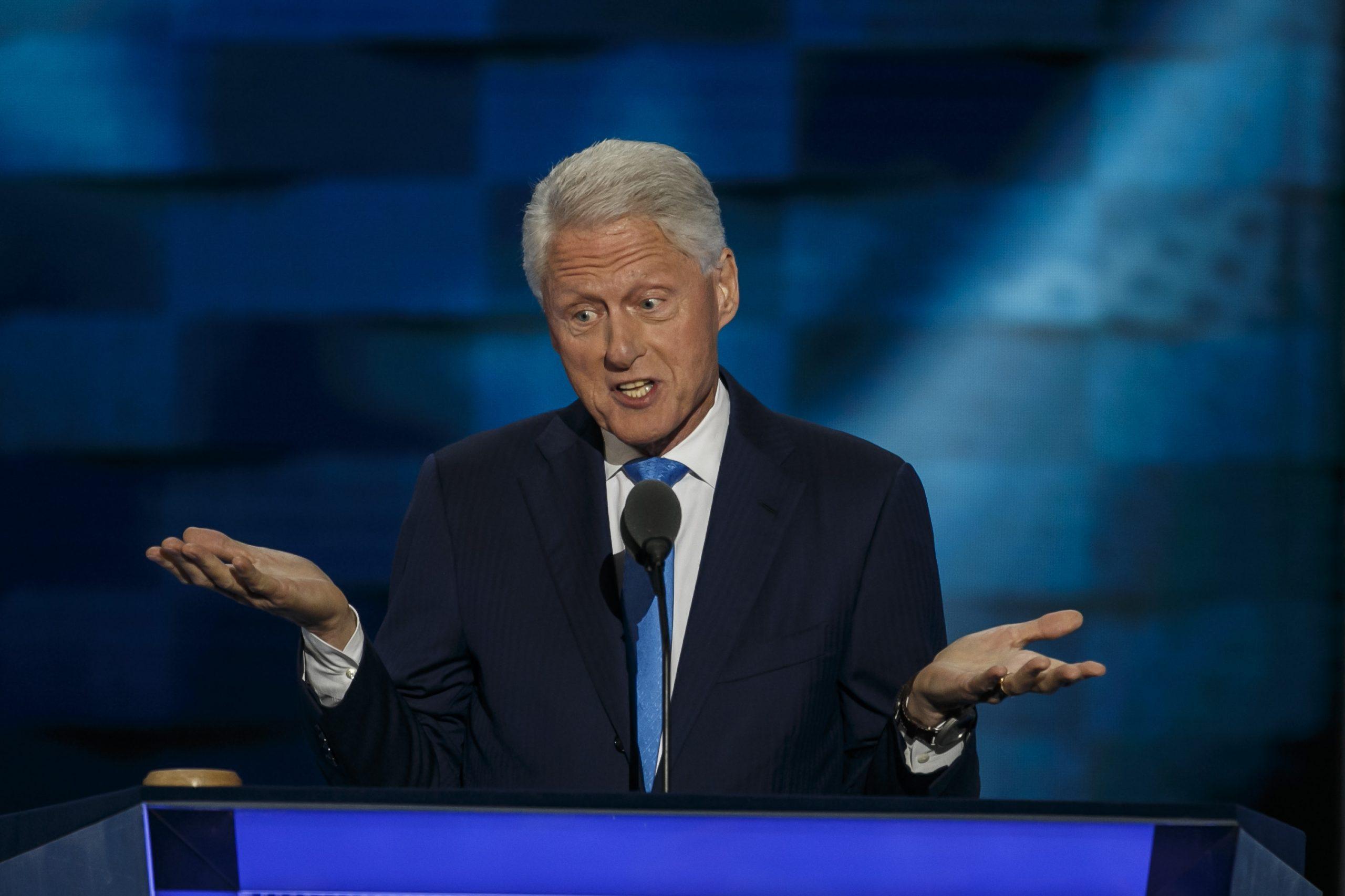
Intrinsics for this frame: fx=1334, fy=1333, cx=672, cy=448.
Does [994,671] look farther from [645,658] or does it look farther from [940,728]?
[645,658]

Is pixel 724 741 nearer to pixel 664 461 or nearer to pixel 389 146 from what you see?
pixel 664 461

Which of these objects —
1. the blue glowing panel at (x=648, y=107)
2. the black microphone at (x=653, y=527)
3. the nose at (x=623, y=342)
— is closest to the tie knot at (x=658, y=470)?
→ the nose at (x=623, y=342)

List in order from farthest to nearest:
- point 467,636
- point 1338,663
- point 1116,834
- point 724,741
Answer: point 1338,663
point 467,636
point 724,741
point 1116,834

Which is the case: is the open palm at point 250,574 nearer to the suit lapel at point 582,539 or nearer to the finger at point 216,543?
the finger at point 216,543

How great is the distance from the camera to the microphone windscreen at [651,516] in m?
1.24

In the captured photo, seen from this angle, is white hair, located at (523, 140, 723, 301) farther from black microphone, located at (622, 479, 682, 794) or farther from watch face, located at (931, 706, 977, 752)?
watch face, located at (931, 706, 977, 752)

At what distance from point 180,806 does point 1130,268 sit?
8.58ft

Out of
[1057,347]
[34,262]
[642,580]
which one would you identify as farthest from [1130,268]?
[34,262]

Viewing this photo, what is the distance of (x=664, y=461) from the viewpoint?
169 cm

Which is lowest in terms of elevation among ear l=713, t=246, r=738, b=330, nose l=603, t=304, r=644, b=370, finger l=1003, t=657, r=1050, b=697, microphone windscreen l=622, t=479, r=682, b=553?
finger l=1003, t=657, r=1050, b=697

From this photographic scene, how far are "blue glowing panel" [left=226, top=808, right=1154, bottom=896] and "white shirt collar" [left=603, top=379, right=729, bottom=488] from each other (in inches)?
32.0

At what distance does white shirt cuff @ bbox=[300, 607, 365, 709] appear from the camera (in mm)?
1358

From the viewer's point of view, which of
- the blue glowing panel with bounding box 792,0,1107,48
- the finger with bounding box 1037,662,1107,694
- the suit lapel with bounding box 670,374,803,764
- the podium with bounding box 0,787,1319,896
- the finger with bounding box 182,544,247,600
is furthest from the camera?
the blue glowing panel with bounding box 792,0,1107,48

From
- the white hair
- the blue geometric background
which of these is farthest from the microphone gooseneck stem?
the blue geometric background
